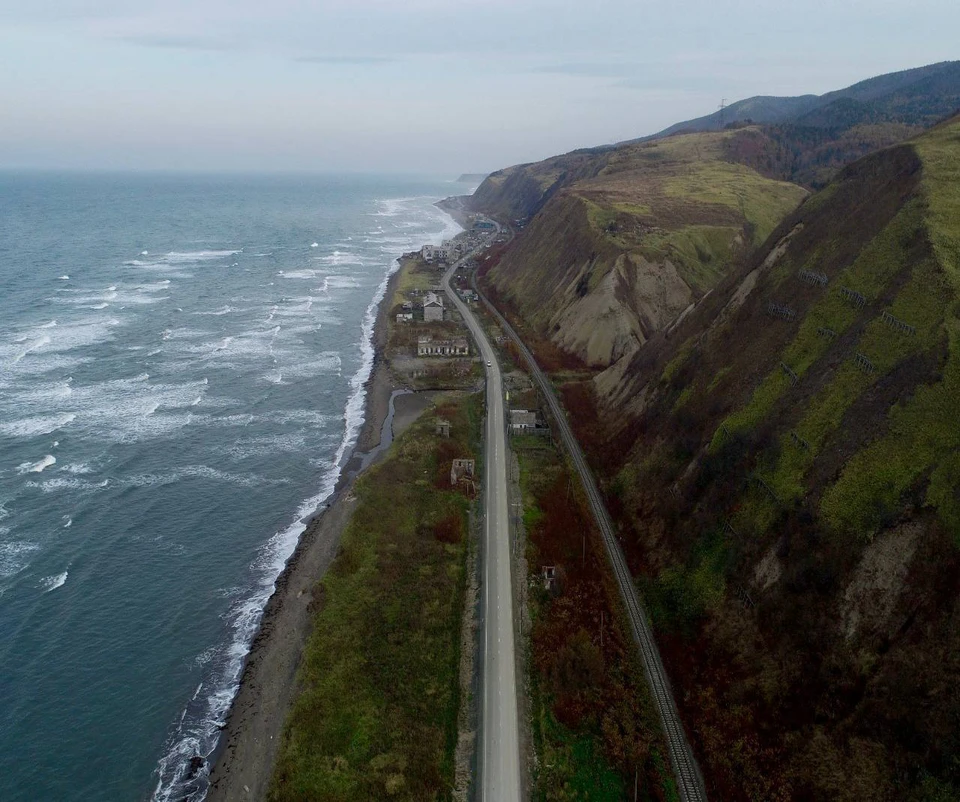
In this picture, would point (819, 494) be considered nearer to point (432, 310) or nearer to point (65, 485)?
point (65, 485)

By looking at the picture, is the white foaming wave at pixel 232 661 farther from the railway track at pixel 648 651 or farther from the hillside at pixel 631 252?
the hillside at pixel 631 252

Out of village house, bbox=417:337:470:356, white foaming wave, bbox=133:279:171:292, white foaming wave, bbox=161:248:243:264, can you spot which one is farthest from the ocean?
white foaming wave, bbox=161:248:243:264

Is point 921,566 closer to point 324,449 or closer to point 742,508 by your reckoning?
point 742,508

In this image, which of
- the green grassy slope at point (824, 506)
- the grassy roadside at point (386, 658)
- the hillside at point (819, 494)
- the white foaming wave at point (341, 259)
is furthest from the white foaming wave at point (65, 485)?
the white foaming wave at point (341, 259)

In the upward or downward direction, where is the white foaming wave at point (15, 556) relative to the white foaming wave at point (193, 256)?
downward

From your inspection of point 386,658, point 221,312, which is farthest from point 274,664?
point 221,312

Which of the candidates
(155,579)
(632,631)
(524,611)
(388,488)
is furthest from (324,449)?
(632,631)
